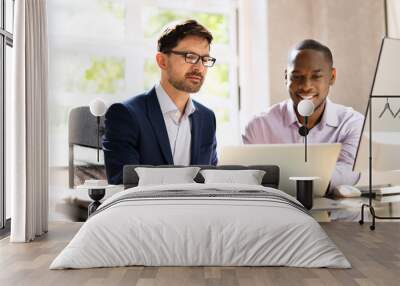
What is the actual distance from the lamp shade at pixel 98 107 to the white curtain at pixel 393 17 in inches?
128

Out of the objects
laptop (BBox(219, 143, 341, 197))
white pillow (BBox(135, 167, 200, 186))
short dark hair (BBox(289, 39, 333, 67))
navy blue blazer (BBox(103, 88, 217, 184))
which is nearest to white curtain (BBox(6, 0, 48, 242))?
navy blue blazer (BBox(103, 88, 217, 184))

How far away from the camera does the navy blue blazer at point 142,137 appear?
20.2 feet

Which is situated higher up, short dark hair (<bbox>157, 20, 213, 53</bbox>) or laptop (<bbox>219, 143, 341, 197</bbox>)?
short dark hair (<bbox>157, 20, 213, 53</bbox>)

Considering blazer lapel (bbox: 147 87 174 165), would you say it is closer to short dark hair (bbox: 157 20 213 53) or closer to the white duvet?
short dark hair (bbox: 157 20 213 53)

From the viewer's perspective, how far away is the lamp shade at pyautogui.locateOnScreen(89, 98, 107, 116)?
244 inches

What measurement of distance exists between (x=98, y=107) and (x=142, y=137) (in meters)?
0.59

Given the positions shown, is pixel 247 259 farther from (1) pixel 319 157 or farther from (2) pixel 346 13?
(2) pixel 346 13

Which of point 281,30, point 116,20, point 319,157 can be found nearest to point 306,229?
point 319,157

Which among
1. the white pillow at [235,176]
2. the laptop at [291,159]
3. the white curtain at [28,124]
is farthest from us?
the laptop at [291,159]

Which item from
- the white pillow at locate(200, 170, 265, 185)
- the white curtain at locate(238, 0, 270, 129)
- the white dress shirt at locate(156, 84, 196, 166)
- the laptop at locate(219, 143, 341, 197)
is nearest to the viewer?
the white pillow at locate(200, 170, 265, 185)

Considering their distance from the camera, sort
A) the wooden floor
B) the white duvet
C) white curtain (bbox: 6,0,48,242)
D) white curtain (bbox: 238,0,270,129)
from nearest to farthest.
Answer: the wooden floor, the white duvet, white curtain (bbox: 6,0,48,242), white curtain (bbox: 238,0,270,129)

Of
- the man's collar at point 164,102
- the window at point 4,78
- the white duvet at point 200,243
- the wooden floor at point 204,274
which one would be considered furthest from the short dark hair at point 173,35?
the white duvet at point 200,243

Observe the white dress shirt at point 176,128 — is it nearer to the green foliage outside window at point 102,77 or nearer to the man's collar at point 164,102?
the man's collar at point 164,102

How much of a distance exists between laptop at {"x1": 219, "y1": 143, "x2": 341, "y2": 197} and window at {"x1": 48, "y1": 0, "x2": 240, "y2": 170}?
20 cm
